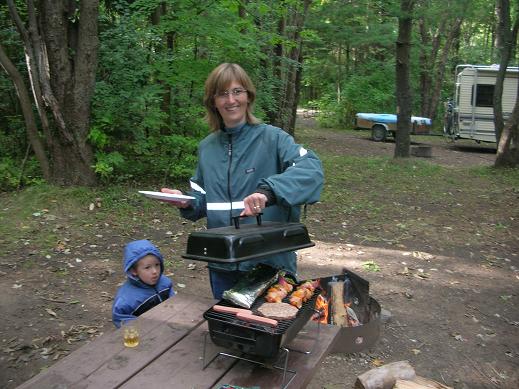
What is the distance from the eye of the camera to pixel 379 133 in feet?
71.9

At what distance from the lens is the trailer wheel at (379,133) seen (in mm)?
21844

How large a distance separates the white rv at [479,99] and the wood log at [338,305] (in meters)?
16.5

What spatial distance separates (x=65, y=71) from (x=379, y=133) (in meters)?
16.1

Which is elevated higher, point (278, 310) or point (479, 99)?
point (479, 99)

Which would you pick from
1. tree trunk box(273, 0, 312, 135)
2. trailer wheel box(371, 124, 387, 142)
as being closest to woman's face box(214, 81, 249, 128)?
tree trunk box(273, 0, 312, 135)

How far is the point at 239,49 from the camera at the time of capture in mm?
8844

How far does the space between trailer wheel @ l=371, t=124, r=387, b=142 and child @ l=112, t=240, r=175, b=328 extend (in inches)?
754

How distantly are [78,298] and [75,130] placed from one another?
3.59m

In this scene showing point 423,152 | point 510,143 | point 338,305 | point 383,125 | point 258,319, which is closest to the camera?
point 258,319

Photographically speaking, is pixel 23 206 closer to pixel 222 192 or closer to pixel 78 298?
pixel 78 298

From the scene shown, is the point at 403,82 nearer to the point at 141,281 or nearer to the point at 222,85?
the point at 141,281

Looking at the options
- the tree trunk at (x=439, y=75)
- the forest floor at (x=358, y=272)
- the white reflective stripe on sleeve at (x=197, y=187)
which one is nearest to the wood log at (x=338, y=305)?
the forest floor at (x=358, y=272)

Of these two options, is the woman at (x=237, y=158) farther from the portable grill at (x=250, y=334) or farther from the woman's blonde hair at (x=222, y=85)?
the portable grill at (x=250, y=334)

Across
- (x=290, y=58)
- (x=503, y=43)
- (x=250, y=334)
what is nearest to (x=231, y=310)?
(x=250, y=334)
